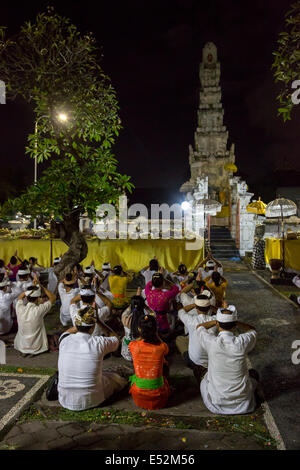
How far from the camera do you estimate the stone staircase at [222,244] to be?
69.3 feet

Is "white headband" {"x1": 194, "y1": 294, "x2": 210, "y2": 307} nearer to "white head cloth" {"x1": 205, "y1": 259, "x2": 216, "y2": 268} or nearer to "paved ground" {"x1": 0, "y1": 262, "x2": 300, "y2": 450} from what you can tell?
"paved ground" {"x1": 0, "y1": 262, "x2": 300, "y2": 450}

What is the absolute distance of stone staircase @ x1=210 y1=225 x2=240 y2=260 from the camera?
2111cm

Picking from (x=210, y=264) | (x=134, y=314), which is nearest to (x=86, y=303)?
(x=134, y=314)

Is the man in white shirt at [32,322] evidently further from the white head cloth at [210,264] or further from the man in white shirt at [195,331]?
the white head cloth at [210,264]

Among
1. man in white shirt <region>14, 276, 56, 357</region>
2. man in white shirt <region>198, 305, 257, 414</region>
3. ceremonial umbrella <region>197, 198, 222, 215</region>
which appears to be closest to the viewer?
man in white shirt <region>198, 305, 257, 414</region>

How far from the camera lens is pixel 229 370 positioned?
14.6 ft

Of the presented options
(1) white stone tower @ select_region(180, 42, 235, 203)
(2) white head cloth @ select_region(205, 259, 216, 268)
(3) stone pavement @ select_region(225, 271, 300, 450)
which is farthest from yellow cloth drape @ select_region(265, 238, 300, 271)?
(1) white stone tower @ select_region(180, 42, 235, 203)

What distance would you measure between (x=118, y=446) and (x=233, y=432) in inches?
56.2

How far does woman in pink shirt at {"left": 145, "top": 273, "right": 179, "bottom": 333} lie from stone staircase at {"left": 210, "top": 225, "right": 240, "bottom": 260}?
556 inches

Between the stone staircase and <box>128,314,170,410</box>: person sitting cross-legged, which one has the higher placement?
the stone staircase

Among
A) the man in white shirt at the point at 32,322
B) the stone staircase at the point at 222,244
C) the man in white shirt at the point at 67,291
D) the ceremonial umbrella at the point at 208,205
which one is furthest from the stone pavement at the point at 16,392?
the stone staircase at the point at 222,244

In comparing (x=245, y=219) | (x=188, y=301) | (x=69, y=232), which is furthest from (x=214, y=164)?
(x=188, y=301)

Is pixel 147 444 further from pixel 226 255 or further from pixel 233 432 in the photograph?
pixel 226 255

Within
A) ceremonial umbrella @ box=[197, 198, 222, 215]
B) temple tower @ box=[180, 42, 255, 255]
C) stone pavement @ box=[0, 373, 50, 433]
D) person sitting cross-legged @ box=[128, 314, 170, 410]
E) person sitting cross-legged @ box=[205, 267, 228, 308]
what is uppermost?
temple tower @ box=[180, 42, 255, 255]
